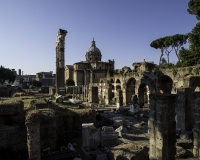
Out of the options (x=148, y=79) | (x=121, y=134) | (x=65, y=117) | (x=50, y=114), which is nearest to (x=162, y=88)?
(x=148, y=79)

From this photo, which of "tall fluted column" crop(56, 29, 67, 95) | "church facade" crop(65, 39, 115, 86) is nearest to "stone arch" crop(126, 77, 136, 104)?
"tall fluted column" crop(56, 29, 67, 95)

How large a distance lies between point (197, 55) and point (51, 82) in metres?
60.4

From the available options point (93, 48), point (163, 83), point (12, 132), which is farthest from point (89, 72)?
point (12, 132)

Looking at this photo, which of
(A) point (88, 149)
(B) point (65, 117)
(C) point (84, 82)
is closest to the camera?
(A) point (88, 149)

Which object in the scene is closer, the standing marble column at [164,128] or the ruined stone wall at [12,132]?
the standing marble column at [164,128]

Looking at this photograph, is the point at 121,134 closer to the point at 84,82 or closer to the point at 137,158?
the point at 137,158

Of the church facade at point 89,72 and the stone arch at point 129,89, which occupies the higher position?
the church facade at point 89,72

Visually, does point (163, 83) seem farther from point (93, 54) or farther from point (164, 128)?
point (93, 54)

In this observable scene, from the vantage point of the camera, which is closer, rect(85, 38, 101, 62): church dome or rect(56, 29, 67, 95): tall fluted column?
rect(56, 29, 67, 95): tall fluted column

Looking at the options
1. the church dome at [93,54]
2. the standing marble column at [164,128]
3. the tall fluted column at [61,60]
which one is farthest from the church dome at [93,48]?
the standing marble column at [164,128]

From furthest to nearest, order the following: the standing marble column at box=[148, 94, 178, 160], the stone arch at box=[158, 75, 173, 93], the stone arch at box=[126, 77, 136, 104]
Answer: the stone arch at box=[126, 77, 136, 104], the stone arch at box=[158, 75, 173, 93], the standing marble column at box=[148, 94, 178, 160]

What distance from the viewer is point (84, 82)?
47281mm

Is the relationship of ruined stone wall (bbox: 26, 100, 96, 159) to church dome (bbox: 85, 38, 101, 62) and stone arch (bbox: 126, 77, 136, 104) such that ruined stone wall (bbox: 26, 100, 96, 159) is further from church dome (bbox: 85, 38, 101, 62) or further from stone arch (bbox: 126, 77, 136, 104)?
church dome (bbox: 85, 38, 101, 62)

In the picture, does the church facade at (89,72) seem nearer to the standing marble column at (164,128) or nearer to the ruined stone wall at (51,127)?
the ruined stone wall at (51,127)
